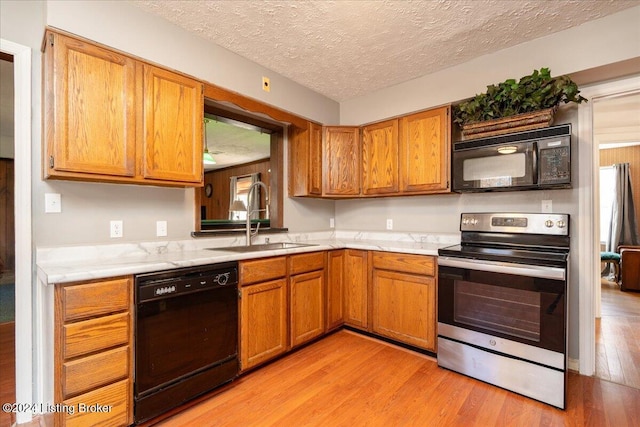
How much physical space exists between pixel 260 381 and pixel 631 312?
4.35 meters

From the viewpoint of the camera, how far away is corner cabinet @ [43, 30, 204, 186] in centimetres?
163

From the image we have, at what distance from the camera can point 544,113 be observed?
7.00 feet

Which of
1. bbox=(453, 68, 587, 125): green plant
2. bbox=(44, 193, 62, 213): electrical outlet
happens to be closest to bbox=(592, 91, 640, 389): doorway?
bbox=(453, 68, 587, 125): green plant

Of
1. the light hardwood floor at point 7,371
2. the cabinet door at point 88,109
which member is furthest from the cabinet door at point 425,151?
the light hardwood floor at point 7,371

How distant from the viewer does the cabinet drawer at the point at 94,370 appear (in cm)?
141

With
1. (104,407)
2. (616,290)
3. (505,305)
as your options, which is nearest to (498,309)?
(505,305)

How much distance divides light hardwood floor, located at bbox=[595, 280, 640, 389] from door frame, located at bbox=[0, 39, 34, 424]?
149 inches

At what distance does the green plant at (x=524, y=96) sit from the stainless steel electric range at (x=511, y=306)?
82 centimetres

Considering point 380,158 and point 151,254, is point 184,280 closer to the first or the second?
point 151,254

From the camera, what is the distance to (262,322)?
2258mm

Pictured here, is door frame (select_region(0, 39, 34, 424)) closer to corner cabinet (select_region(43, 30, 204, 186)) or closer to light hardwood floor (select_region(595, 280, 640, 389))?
corner cabinet (select_region(43, 30, 204, 186))

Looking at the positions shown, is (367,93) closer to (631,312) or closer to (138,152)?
(138,152)

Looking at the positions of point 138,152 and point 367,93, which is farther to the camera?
point 367,93

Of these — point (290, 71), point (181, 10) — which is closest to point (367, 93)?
point (290, 71)
